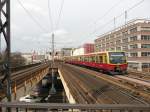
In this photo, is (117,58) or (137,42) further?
(137,42)

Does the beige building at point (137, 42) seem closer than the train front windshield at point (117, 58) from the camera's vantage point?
No

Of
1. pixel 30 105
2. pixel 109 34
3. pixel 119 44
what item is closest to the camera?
pixel 30 105

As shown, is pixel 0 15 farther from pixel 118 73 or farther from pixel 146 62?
pixel 146 62

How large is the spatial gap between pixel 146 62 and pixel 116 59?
37862mm

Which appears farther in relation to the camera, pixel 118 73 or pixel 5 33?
pixel 118 73

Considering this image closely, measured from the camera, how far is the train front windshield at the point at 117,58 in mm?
28905

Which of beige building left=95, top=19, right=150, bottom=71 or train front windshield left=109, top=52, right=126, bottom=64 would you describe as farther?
beige building left=95, top=19, right=150, bottom=71

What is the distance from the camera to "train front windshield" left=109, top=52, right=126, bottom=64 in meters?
28.9

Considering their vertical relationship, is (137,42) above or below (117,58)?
above

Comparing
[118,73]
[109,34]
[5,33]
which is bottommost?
[118,73]

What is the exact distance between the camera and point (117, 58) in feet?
96.5

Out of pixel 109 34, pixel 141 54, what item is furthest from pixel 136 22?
pixel 109 34

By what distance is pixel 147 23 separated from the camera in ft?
213

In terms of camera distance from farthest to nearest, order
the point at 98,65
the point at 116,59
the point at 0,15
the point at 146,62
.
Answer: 1. the point at 146,62
2. the point at 98,65
3. the point at 116,59
4. the point at 0,15
